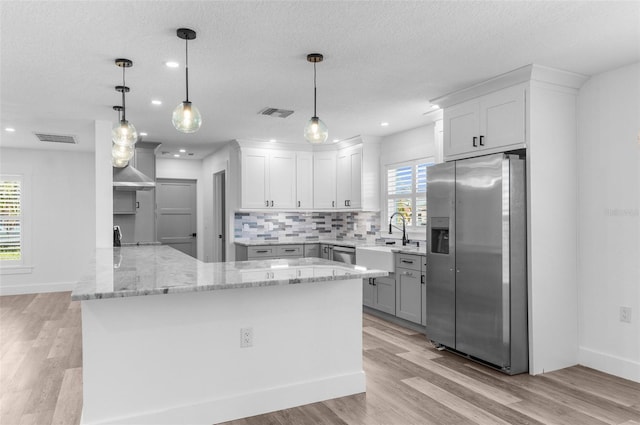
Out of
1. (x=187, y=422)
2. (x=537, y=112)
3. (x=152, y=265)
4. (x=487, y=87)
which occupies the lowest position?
(x=187, y=422)

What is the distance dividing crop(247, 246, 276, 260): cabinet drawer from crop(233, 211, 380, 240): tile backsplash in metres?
0.68

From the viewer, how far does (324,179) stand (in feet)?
22.7

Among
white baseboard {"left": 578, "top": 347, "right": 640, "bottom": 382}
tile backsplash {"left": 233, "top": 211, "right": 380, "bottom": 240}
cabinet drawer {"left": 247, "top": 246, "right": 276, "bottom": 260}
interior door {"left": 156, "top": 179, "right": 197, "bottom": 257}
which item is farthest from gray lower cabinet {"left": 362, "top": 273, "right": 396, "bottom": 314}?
interior door {"left": 156, "top": 179, "right": 197, "bottom": 257}

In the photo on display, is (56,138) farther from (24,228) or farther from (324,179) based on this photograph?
(324,179)

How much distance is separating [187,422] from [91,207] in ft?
20.8

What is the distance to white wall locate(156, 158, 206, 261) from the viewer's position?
8.45 m

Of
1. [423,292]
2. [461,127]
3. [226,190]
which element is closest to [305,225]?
[226,190]

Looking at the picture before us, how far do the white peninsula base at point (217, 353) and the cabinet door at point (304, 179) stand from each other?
149 inches

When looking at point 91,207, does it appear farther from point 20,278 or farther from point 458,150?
point 458,150

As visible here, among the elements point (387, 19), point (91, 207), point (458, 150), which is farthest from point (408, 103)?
point (91, 207)

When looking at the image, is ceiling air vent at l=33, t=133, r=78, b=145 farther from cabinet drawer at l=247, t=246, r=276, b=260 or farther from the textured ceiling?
cabinet drawer at l=247, t=246, r=276, b=260

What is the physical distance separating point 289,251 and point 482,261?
131 inches

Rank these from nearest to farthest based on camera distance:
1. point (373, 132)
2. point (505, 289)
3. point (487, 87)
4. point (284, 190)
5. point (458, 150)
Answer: point (505, 289), point (487, 87), point (458, 150), point (373, 132), point (284, 190)

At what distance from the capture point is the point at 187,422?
2.58m
